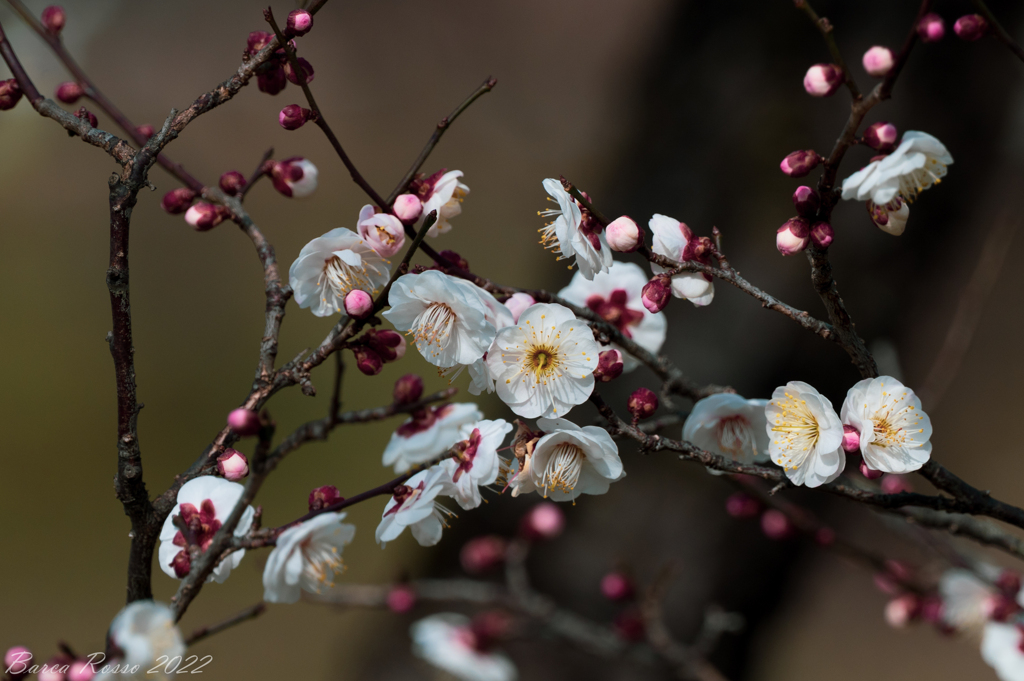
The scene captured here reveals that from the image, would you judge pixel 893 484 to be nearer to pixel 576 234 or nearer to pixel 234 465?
pixel 576 234

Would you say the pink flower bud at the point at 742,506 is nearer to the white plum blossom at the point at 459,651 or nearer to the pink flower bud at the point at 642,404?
the pink flower bud at the point at 642,404

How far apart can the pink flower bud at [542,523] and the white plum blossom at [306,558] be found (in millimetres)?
813

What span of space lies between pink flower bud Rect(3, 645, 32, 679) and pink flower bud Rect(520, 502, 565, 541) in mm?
994

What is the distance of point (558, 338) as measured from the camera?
25.4 inches

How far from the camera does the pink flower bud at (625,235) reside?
2.06 feet

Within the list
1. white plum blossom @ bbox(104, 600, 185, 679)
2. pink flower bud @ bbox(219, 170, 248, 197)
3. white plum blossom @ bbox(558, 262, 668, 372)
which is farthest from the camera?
white plum blossom @ bbox(558, 262, 668, 372)

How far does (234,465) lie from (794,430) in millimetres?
524

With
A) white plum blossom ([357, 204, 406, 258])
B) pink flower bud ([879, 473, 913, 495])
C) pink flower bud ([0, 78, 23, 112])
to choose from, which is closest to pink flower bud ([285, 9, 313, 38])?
white plum blossom ([357, 204, 406, 258])

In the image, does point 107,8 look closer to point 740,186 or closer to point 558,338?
point 740,186

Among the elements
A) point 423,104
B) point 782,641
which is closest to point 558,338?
point 782,641

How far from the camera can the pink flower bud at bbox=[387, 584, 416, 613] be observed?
4.89 ft

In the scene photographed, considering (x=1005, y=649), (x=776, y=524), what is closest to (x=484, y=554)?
(x=776, y=524)

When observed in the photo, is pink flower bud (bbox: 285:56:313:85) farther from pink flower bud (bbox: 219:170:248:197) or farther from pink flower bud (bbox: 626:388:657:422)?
pink flower bud (bbox: 626:388:657:422)

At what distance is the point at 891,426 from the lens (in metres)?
0.63
